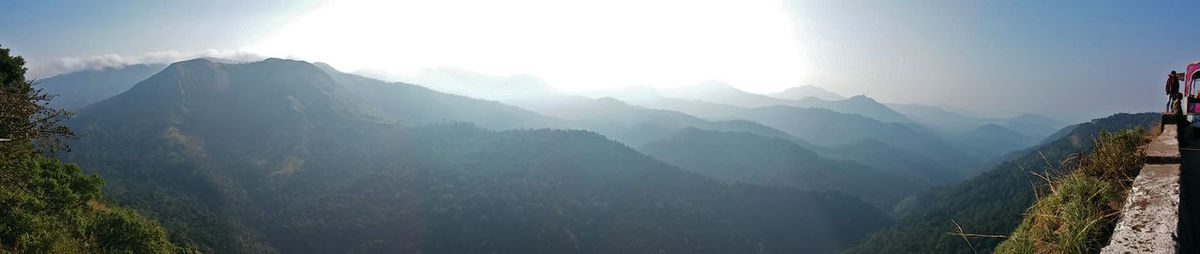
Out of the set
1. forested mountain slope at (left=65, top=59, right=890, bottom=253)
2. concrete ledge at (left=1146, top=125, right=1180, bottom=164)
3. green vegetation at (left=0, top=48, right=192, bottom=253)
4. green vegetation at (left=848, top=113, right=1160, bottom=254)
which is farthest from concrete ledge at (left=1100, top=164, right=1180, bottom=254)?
forested mountain slope at (left=65, top=59, right=890, bottom=253)

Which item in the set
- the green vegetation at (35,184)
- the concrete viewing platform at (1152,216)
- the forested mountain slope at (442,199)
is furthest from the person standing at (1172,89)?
the forested mountain slope at (442,199)

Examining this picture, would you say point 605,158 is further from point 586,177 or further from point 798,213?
point 798,213

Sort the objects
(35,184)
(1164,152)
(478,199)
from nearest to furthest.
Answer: (1164,152) → (35,184) → (478,199)

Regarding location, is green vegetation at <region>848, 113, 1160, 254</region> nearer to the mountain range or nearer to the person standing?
the mountain range

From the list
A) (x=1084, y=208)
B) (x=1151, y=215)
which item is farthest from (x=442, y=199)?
(x=1151, y=215)

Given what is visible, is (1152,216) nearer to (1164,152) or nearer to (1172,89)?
(1164,152)

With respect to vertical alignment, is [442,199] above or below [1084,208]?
below

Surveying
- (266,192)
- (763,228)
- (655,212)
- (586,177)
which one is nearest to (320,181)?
(266,192)
